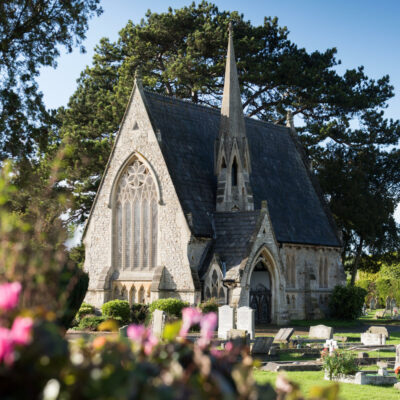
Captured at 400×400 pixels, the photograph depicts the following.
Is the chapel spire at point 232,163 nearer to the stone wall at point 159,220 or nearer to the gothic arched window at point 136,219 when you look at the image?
the stone wall at point 159,220

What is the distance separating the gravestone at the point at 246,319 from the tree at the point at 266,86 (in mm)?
20943

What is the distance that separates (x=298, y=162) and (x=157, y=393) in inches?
1382

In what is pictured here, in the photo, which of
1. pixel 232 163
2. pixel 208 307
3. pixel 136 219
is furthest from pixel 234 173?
pixel 208 307

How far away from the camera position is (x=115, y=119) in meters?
40.3

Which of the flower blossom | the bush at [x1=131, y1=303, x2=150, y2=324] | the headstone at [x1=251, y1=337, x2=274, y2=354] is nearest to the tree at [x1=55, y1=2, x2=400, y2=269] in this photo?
the bush at [x1=131, y1=303, x2=150, y2=324]

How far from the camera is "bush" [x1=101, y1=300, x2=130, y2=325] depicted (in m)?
24.9

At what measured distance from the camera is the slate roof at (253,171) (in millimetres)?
29172

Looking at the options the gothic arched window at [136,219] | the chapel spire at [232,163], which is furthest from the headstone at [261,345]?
the chapel spire at [232,163]

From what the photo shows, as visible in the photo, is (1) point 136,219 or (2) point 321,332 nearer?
(2) point 321,332

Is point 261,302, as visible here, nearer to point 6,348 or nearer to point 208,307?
point 208,307

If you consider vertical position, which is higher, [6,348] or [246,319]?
[6,348]

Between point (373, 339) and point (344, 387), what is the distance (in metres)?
9.26

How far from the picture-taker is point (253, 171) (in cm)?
3309

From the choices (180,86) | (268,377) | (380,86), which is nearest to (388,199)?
(380,86)
